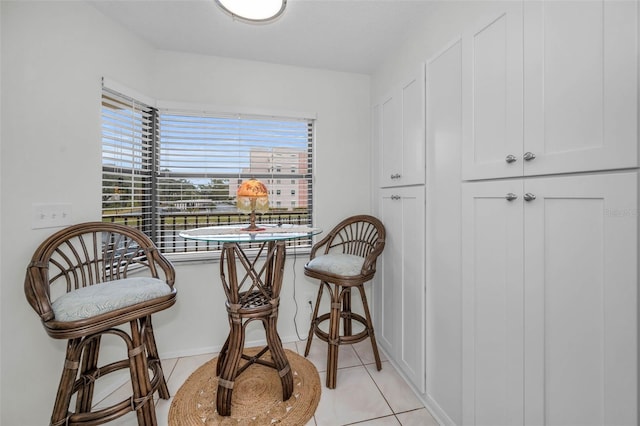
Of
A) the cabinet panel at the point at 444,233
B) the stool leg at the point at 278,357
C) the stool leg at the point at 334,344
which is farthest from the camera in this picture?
the stool leg at the point at 334,344

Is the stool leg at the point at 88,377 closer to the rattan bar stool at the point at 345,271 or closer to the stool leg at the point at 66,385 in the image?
the stool leg at the point at 66,385

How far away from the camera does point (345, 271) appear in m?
1.89

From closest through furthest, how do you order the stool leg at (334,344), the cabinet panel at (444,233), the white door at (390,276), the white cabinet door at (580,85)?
the white cabinet door at (580,85) < the cabinet panel at (444,233) < the stool leg at (334,344) < the white door at (390,276)

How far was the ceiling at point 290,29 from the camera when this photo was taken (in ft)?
5.64

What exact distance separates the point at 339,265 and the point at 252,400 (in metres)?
1.02

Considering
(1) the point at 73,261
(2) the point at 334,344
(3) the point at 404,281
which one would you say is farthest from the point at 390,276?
(1) the point at 73,261

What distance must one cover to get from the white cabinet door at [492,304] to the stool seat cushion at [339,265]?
713 millimetres

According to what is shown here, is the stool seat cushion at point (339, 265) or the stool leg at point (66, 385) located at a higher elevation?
the stool seat cushion at point (339, 265)

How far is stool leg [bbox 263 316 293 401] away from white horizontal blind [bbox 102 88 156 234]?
1.36 m

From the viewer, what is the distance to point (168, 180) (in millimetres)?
2322

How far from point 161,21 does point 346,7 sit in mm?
1263

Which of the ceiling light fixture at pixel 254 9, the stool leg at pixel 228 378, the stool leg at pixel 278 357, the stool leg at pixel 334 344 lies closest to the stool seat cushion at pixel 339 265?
the stool leg at pixel 334 344

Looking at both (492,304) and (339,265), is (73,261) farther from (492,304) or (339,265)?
(492,304)

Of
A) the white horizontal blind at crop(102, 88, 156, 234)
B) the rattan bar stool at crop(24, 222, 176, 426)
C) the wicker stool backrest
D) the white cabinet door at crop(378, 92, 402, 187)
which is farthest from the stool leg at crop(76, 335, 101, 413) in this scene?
the white cabinet door at crop(378, 92, 402, 187)
